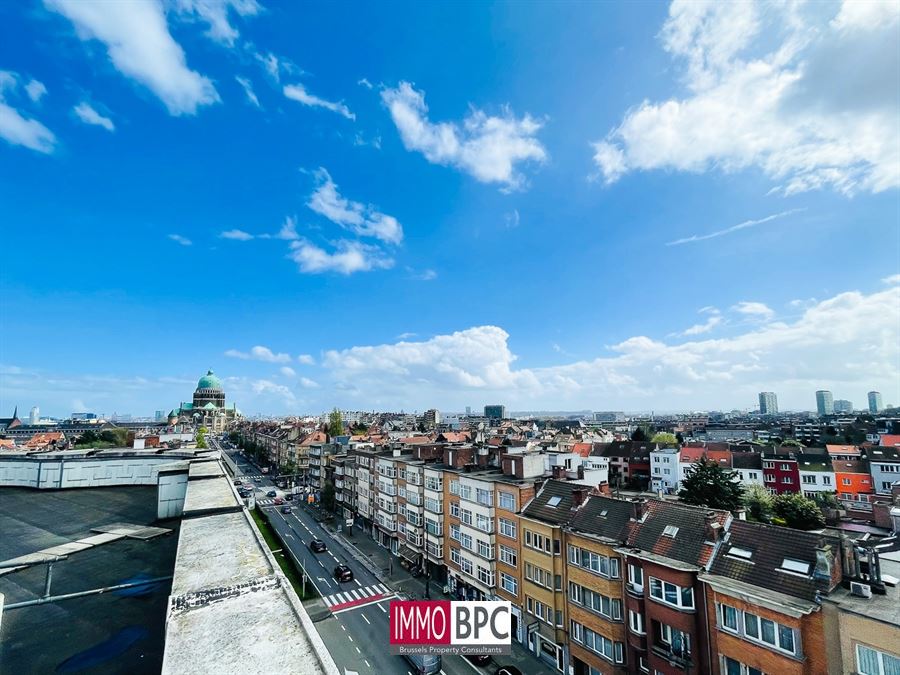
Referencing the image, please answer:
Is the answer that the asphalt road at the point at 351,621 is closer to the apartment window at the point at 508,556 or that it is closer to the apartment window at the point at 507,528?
the apartment window at the point at 508,556

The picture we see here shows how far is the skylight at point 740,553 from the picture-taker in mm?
21555

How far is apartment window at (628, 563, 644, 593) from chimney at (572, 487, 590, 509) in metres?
6.12

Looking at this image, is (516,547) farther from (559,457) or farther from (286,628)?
(286,628)

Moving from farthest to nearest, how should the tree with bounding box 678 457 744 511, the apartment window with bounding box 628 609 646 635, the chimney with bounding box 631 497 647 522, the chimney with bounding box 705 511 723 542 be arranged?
the tree with bounding box 678 457 744 511, the chimney with bounding box 631 497 647 522, the apartment window with bounding box 628 609 646 635, the chimney with bounding box 705 511 723 542

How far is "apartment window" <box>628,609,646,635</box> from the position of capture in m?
23.8

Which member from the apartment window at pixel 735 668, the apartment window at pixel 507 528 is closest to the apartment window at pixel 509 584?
→ the apartment window at pixel 507 528

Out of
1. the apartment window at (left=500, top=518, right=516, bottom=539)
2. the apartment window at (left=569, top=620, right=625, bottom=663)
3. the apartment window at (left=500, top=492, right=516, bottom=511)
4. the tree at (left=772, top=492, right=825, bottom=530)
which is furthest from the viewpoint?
the tree at (left=772, top=492, right=825, bottom=530)

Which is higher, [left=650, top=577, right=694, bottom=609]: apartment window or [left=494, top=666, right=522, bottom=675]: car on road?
[left=650, top=577, right=694, bottom=609]: apartment window

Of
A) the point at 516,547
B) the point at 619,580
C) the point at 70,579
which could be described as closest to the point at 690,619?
the point at 619,580

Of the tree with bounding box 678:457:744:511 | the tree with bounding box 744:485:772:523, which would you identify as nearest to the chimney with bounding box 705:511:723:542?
the tree with bounding box 678:457:744:511

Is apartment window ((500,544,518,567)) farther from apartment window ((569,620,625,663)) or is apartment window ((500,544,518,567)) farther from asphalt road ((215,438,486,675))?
asphalt road ((215,438,486,675))

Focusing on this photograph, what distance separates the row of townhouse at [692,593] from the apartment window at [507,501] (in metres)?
1.60

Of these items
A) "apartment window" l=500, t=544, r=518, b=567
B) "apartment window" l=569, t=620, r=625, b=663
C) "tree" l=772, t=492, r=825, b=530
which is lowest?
"apartment window" l=569, t=620, r=625, b=663

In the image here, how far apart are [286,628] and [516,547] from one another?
2912cm
